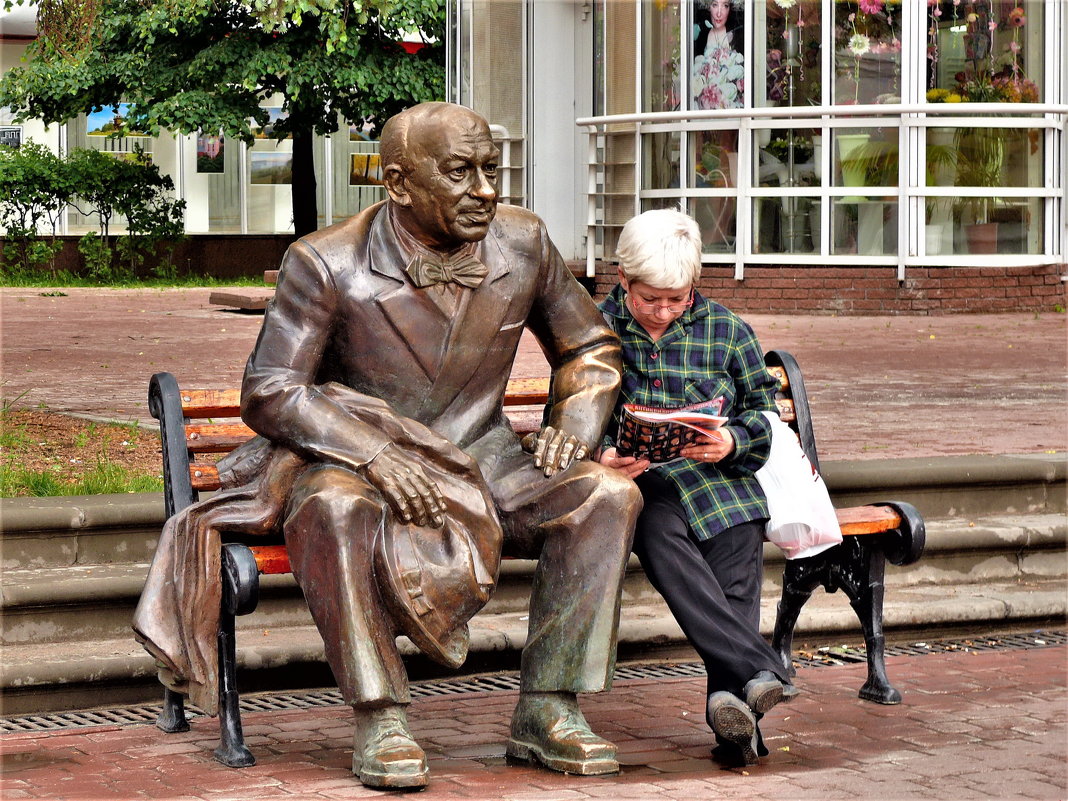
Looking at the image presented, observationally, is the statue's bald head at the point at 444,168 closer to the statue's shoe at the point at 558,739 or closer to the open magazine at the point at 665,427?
the open magazine at the point at 665,427

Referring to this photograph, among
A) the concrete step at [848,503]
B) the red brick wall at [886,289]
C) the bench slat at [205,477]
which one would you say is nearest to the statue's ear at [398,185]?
the bench slat at [205,477]

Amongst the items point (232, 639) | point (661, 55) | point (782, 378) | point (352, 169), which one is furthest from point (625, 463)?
point (352, 169)

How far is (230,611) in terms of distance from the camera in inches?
171

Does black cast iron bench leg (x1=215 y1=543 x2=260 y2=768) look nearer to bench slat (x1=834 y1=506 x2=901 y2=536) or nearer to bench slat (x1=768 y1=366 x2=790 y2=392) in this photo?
bench slat (x1=834 y1=506 x2=901 y2=536)

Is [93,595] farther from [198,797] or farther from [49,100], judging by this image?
[49,100]

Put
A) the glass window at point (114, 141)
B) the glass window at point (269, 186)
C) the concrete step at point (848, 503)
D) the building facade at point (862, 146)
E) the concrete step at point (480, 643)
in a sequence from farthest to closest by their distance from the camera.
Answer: the glass window at point (269, 186)
the glass window at point (114, 141)
the building facade at point (862, 146)
the concrete step at point (848, 503)
the concrete step at point (480, 643)

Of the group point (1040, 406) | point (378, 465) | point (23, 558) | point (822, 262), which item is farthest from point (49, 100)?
point (378, 465)

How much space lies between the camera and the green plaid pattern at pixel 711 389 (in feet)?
15.2

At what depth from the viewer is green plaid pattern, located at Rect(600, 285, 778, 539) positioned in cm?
463

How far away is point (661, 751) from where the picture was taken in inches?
179

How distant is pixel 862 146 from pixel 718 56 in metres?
1.72

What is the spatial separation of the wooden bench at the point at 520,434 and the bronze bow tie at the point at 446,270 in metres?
0.73

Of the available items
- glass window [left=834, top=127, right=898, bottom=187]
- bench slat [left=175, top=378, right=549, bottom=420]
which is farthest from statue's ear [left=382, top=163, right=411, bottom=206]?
glass window [left=834, top=127, right=898, bottom=187]

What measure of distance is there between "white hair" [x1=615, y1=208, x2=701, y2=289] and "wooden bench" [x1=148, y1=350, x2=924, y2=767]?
2.63ft
